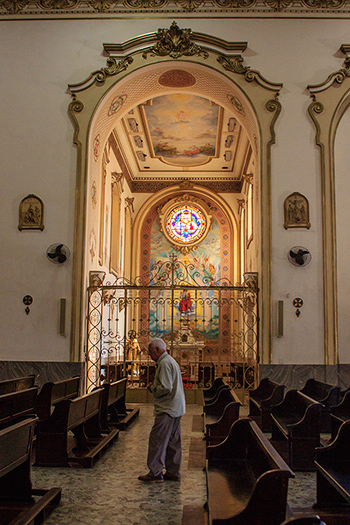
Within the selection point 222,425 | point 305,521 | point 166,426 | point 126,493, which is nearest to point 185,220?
point 222,425

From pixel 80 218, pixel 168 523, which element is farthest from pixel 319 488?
pixel 80 218

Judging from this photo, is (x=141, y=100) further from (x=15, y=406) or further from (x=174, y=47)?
(x=15, y=406)

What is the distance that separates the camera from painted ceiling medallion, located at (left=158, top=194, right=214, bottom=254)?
65.7 ft

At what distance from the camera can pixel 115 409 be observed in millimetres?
8766

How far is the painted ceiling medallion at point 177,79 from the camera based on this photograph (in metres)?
11.5

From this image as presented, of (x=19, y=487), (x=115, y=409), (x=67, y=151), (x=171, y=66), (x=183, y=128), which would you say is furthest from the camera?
(x=183, y=128)

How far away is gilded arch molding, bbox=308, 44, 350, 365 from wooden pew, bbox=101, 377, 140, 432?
4.11 metres

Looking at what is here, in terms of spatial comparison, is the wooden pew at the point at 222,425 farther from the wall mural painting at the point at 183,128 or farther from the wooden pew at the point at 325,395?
the wall mural painting at the point at 183,128

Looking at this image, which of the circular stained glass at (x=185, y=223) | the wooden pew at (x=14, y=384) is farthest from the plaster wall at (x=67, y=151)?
the circular stained glass at (x=185, y=223)

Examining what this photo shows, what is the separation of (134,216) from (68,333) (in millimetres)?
10272

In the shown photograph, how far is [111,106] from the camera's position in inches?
459

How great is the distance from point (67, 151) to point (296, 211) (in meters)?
5.05

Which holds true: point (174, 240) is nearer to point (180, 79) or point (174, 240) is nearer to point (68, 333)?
point (180, 79)

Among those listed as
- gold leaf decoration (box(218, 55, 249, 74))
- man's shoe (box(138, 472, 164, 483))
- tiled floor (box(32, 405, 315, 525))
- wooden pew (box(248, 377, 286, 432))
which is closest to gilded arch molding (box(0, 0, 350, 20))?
gold leaf decoration (box(218, 55, 249, 74))
